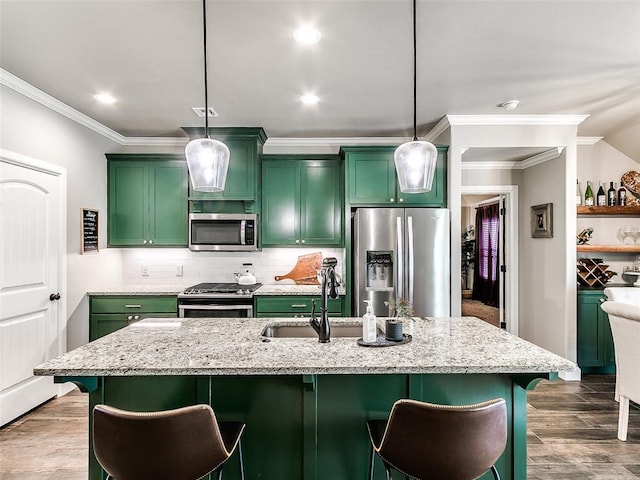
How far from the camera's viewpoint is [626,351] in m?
2.61

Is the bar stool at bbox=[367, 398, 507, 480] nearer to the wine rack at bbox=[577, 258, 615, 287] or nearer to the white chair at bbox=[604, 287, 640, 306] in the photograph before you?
the white chair at bbox=[604, 287, 640, 306]

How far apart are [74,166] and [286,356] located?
10.4 feet

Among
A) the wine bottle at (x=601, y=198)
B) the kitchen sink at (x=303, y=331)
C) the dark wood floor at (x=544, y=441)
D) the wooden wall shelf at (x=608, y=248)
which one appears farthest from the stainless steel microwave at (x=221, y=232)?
the wine bottle at (x=601, y=198)

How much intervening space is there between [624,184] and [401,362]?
436cm

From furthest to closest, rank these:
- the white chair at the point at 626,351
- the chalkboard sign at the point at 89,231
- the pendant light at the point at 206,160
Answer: the chalkboard sign at the point at 89,231 → the white chair at the point at 626,351 → the pendant light at the point at 206,160

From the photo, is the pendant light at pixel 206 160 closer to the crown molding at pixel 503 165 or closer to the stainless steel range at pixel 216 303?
the stainless steel range at pixel 216 303

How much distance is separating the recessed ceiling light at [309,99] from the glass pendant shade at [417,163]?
4.99ft

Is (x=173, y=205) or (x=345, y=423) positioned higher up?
(x=173, y=205)

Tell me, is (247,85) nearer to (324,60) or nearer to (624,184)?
(324,60)

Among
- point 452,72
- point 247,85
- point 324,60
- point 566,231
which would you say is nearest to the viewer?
point 324,60

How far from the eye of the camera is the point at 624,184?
14.4ft

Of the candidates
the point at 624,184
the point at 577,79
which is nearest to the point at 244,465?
the point at 577,79

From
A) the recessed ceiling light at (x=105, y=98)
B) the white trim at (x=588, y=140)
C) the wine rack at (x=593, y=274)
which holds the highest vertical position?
the recessed ceiling light at (x=105, y=98)

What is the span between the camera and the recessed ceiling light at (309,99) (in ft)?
10.6
